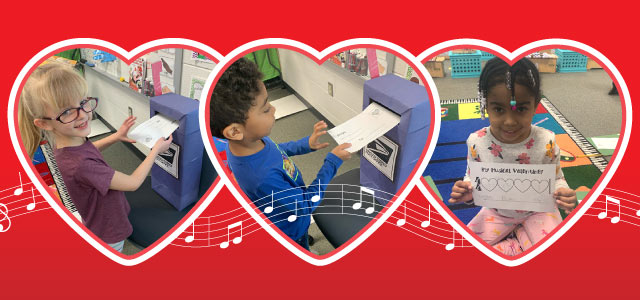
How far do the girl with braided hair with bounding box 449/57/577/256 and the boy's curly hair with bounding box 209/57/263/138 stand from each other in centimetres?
94

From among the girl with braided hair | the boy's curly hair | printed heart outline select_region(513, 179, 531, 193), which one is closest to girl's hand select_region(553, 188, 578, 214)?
the girl with braided hair

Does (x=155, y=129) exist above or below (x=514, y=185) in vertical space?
above

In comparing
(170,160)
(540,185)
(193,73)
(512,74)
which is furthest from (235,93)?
(540,185)

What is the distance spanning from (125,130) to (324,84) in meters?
0.91

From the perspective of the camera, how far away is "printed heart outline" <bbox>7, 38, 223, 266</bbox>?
2820 mm

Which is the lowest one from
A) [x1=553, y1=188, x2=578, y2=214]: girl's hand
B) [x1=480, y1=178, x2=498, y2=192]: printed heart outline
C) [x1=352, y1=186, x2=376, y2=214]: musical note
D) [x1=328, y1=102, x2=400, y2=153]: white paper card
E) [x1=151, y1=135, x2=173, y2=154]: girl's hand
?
[x1=352, y1=186, x2=376, y2=214]: musical note

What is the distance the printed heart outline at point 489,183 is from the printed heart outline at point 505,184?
20 millimetres

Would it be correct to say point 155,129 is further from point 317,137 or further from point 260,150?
point 317,137

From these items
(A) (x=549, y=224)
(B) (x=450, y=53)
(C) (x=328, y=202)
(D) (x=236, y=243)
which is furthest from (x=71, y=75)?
(A) (x=549, y=224)

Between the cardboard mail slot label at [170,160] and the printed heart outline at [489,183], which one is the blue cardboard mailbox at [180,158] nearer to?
the cardboard mail slot label at [170,160]

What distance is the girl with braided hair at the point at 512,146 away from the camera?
2760mm

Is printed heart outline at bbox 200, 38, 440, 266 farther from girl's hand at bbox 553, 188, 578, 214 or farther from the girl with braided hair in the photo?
girl's hand at bbox 553, 188, 578, 214

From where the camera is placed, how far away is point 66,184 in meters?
3.02

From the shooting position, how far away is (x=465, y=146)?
2.92 metres
